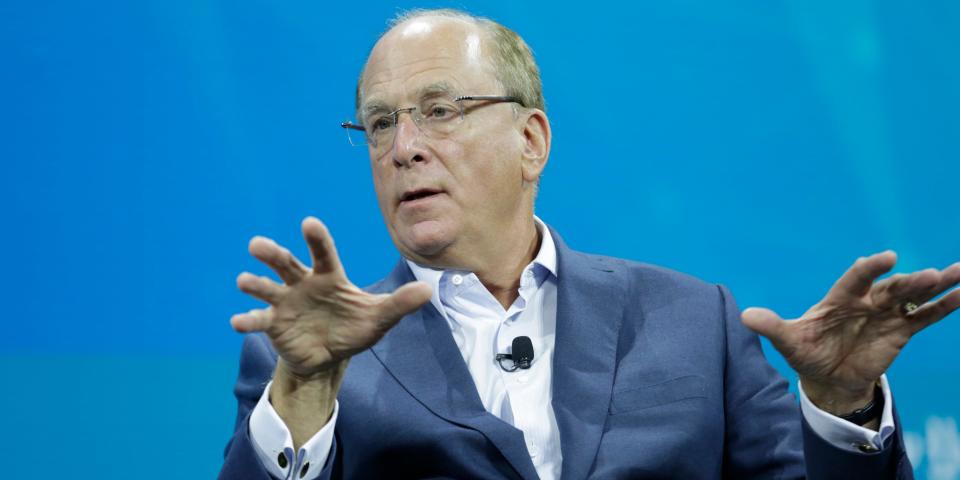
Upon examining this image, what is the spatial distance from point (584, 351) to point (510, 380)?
0.47ft

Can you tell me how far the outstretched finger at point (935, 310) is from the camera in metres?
1.37

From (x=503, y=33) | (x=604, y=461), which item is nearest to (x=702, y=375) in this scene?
(x=604, y=461)

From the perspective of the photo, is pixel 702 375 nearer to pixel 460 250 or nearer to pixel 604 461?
pixel 604 461

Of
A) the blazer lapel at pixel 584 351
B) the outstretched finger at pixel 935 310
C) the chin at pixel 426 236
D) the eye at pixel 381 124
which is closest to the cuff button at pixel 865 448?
the outstretched finger at pixel 935 310

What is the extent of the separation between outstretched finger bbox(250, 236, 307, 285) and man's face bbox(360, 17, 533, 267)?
631mm

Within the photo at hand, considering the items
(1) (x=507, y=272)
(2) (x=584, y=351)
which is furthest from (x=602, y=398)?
(1) (x=507, y=272)

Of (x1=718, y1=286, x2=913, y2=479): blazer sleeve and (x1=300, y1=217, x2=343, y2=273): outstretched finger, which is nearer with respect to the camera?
(x1=300, y1=217, x2=343, y2=273): outstretched finger

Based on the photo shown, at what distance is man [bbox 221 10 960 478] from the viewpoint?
4.55 feet

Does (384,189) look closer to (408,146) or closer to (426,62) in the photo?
(408,146)

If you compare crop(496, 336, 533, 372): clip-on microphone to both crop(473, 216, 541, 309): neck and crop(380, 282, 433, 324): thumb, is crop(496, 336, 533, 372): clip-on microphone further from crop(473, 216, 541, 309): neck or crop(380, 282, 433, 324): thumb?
crop(380, 282, 433, 324): thumb

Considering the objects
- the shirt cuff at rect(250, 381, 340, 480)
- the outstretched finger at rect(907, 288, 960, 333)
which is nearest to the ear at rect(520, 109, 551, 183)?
the shirt cuff at rect(250, 381, 340, 480)

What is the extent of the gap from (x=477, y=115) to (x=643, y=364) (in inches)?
23.5

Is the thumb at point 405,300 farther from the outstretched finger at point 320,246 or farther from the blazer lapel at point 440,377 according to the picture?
the blazer lapel at point 440,377

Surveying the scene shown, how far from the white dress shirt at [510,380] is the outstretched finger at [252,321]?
21 centimetres
